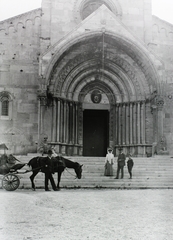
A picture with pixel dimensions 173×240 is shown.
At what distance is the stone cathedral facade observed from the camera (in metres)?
18.8

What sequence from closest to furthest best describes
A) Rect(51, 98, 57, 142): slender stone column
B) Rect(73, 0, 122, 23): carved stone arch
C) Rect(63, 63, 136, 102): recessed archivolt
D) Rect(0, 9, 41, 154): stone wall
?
Rect(51, 98, 57, 142): slender stone column < Rect(0, 9, 41, 154): stone wall < Rect(63, 63, 136, 102): recessed archivolt < Rect(73, 0, 122, 23): carved stone arch

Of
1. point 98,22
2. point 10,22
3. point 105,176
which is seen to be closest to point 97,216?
point 105,176

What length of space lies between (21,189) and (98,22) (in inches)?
403

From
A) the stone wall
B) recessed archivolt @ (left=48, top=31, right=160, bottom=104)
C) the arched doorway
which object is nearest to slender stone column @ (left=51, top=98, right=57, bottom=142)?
the arched doorway

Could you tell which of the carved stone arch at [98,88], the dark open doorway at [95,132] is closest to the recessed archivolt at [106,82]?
the carved stone arch at [98,88]

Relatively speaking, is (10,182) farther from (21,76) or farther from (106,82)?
(106,82)

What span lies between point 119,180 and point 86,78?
7705mm

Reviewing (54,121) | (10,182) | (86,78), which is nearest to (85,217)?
(10,182)

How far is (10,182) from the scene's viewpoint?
12062 mm

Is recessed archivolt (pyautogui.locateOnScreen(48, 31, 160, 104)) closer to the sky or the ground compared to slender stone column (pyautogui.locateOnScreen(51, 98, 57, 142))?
closer to the sky

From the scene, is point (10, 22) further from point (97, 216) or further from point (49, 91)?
point (97, 216)

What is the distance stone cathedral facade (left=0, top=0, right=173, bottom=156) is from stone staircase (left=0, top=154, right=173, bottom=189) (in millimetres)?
2133

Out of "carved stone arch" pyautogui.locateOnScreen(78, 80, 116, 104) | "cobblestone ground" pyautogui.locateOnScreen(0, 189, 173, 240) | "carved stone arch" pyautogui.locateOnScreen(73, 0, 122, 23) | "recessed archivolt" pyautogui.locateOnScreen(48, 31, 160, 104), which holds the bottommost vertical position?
"cobblestone ground" pyautogui.locateOnScreen(0, 189, 173, 240)

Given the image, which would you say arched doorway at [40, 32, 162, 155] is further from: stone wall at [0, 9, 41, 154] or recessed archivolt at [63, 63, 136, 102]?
stone wall at [0, 9, 41, 154]
